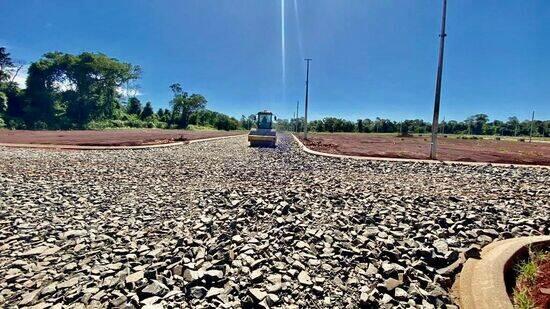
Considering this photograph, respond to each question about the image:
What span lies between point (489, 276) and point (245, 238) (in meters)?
2.80

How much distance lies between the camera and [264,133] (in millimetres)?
21062

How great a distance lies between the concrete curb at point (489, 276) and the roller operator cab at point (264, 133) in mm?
17232

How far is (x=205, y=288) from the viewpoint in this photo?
3021 millimetres

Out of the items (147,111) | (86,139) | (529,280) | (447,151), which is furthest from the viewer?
(147,111)

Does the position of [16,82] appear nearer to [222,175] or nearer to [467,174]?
[222,175]

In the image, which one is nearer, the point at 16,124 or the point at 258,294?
the point at 258,294

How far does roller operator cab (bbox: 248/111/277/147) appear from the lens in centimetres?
2067

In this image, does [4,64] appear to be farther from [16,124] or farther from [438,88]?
[438,88]

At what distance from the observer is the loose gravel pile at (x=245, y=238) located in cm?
296

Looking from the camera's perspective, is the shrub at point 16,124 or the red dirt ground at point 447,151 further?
the shrub at point 16,124

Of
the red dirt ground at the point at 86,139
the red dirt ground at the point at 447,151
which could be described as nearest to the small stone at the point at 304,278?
the red dirt ground at the point at 447,151

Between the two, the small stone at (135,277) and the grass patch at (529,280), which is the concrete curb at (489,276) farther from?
the small stone at (135,277)

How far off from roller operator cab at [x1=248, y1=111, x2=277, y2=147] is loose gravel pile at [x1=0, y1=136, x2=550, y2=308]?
1259 cm

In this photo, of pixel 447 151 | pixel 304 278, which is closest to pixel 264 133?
pixel 447 151
